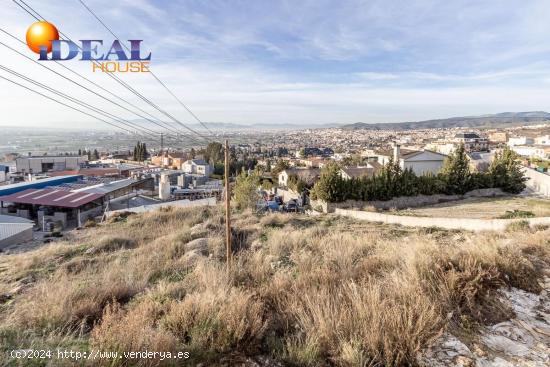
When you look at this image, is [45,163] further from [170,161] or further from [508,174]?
[508,174]

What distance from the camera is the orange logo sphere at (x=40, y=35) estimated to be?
6.46 meters

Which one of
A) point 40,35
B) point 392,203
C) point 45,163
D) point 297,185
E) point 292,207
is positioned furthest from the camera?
point 45,163

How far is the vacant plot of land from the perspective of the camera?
1992cm

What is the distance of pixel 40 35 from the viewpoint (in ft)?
21.5

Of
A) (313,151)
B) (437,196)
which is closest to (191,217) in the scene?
(437,196)

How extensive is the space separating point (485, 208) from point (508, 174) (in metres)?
8.96

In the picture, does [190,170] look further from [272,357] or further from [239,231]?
[272,357]

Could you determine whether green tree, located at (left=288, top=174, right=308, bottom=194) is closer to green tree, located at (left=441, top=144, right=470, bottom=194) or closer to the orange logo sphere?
green tree, located at (left=441, top=144, right=470, bottom=194)

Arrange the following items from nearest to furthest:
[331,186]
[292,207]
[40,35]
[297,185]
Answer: [40,35]
[331,186]
[292,207]
[297,185]

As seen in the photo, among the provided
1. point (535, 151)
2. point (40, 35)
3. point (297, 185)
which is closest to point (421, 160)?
point (297, 185)

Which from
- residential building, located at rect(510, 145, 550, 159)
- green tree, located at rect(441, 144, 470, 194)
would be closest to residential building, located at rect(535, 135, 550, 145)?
residential building, located at rect(510, 145, 550, 159)

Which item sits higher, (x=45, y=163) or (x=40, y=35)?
(x=40, y=35)

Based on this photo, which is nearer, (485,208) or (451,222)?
(451,222)

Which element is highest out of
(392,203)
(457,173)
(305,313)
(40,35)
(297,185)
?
(40,35)
